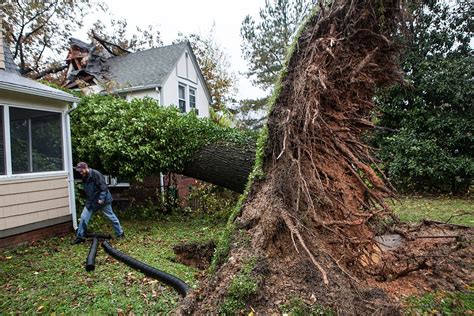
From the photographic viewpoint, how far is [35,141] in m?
6.04

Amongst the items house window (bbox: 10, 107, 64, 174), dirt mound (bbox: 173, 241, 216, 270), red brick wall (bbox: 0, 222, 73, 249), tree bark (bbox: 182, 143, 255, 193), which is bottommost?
dirt mound (bbox: 173, 241, 216, 270)

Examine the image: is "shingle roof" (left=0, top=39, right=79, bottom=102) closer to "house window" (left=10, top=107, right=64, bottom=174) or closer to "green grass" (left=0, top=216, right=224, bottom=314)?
"house window" (left=10, top=107, right=64, bottom=174)

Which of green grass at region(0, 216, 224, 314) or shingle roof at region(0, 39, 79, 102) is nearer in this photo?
green grass at region(0, 216, 224, 314)

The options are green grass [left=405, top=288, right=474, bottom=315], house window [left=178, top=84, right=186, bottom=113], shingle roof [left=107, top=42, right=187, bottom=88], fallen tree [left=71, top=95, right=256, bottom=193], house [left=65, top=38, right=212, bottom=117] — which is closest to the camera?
green grass [left=405, top=288, right=474, bottom=315]

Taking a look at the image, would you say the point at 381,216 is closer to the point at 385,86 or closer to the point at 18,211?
the point at 385,86

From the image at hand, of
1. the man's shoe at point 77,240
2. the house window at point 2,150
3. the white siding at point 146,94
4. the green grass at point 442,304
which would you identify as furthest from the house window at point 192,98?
the green grass at point 442,304

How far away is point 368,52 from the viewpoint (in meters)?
4.22

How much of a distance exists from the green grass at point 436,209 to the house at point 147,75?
10.4m

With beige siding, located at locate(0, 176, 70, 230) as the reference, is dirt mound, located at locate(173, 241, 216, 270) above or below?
below

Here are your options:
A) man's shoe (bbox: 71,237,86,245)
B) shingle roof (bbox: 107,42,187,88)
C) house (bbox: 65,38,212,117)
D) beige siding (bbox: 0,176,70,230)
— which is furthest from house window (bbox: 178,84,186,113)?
man's shoe (bbox: 71,237,86,245)

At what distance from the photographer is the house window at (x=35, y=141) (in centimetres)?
566

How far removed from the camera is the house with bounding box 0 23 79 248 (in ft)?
17.9

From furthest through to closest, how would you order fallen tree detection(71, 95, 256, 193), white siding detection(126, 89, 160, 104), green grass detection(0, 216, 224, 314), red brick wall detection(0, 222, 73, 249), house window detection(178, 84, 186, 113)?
house window detection(178, 84, 186, 113)
white siding detection(126, 89, 160, 104)
fallen tree detection(71, 95, 256, 193)
red brick wall detection(0, 222, 73, 249)
green grass detection(0, 216, 224, 314)

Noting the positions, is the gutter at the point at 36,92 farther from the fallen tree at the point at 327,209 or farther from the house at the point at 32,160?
the fallen tree at the point at 327,209
